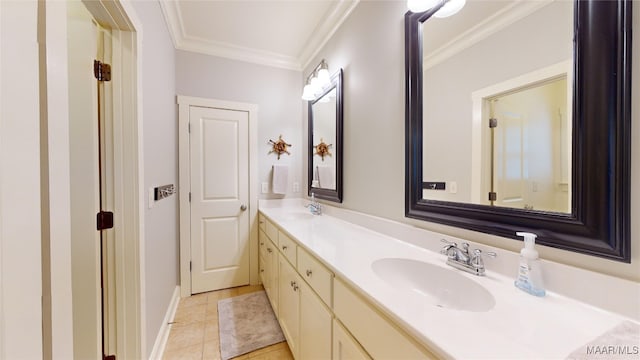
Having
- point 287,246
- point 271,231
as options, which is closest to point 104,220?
point 287,246

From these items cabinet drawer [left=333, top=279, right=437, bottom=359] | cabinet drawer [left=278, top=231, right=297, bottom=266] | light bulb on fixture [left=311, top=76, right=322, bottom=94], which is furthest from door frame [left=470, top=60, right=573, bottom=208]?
light bulb on fixture [left=311, top=76, right=322, bottom=94]

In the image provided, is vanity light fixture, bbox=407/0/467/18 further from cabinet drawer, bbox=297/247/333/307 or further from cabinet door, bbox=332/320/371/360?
cabinet door, bbox=332/320/371/360

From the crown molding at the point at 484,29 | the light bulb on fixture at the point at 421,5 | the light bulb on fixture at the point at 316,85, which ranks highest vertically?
the light bulb on fixture at the point at 316,85

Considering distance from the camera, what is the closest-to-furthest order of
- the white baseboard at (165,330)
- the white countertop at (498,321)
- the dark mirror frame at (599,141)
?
the white countertop at (498,321)
the dark mirror frame at (599,141)
the white baseboard at (165,330)

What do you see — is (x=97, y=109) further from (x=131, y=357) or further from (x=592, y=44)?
(x=592, y=44)

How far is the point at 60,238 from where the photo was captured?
44 cm

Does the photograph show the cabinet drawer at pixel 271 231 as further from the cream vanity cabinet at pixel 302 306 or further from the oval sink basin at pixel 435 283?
the oval sink basin at pixel 435 283

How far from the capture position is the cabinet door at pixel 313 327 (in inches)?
40.0

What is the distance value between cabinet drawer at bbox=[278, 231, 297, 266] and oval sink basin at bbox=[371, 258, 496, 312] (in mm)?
571

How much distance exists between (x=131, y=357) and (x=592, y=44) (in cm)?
225

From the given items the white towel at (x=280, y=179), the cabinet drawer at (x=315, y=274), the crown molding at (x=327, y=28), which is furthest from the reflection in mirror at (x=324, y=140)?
the cabinet drawer at (x=315, y=274)

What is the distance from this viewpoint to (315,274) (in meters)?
1.13

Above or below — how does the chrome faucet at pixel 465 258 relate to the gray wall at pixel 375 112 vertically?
below

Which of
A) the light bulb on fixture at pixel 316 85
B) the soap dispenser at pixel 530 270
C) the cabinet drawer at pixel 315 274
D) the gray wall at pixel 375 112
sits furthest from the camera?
the light bulb on fixture at pixel 316 85
